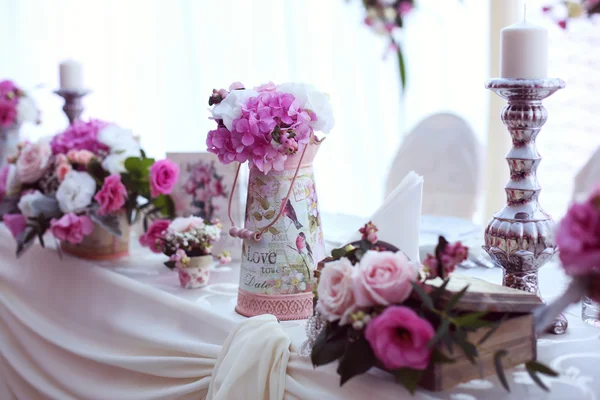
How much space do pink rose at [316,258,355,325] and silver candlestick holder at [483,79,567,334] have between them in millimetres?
303

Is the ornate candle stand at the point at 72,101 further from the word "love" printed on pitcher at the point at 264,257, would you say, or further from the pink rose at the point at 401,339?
the pink rose at the point at 401,339

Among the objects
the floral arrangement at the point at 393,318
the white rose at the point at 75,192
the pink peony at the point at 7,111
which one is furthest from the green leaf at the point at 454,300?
the pink peony at the point at 7,111

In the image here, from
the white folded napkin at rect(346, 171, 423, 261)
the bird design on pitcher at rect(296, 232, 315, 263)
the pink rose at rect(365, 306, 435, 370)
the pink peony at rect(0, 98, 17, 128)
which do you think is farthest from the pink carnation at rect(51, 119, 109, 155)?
the pink rose at rect(365, 306, 435, 370)

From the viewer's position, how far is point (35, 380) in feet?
4.87

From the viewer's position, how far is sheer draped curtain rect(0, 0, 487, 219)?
107 inches

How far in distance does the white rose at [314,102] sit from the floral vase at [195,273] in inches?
15.5

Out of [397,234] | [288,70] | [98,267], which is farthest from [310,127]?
[288,70]

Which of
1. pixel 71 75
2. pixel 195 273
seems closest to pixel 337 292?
pixel 195 273

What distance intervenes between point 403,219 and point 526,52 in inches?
11.1

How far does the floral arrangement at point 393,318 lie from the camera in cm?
68

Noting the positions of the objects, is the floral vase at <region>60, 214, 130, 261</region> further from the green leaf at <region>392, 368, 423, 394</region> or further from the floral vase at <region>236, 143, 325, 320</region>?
the green leaf at <region>392, 368, 423, 394</region>

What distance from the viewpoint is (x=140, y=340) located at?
1.21m

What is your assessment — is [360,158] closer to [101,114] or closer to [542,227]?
[101,114]

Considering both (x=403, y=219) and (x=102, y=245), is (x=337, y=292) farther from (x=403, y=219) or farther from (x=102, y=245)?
(x=102, y=245)
